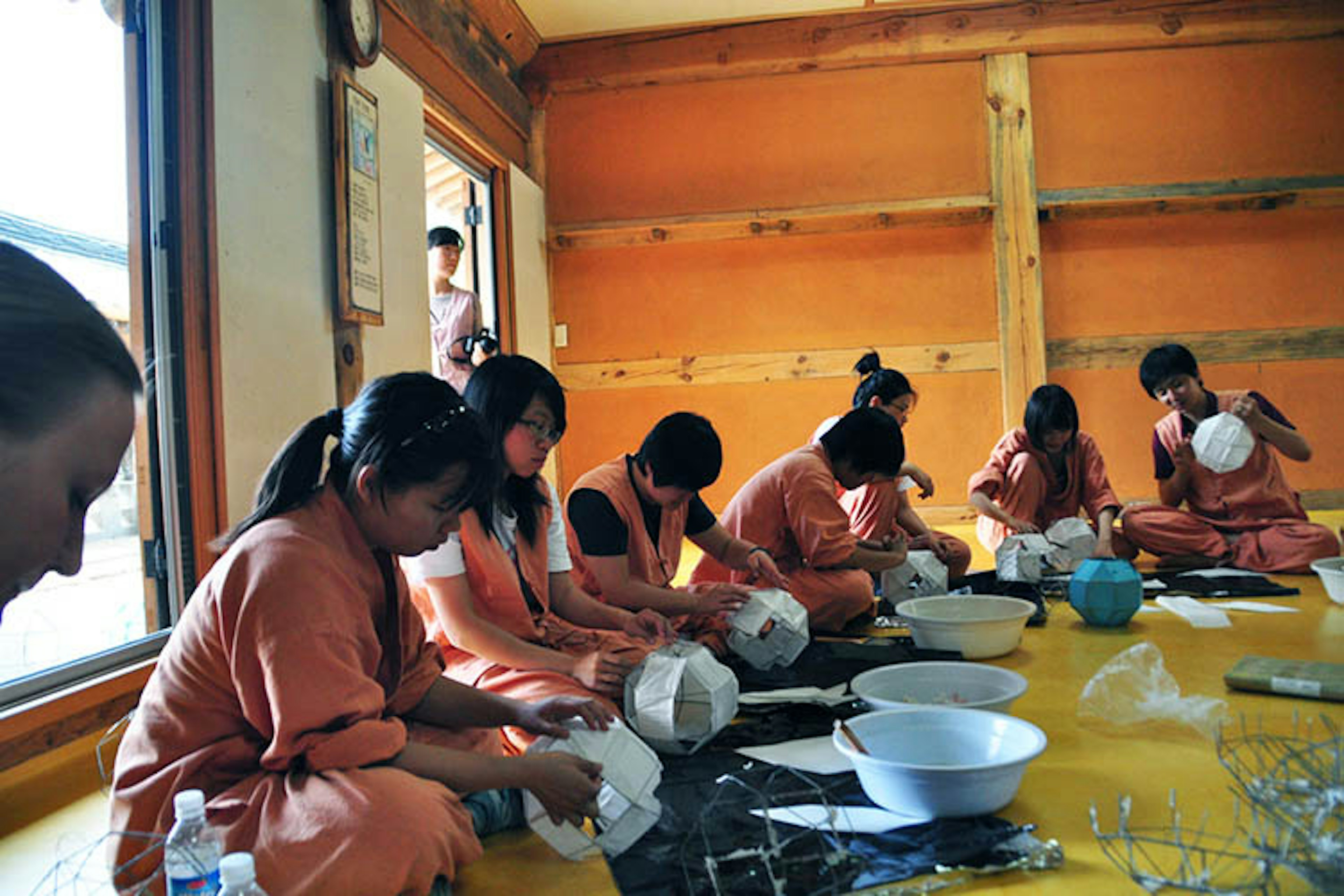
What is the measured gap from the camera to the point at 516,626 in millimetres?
1969

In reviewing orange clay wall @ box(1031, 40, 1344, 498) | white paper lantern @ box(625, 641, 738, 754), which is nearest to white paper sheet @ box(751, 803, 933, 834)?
white paper lantern @ box(625, 641, 738, 754)

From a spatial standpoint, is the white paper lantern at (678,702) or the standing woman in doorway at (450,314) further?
the standing woman in doorway at (450,314)

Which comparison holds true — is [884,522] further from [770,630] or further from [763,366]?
Result: [763,366]

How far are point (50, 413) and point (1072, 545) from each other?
11.1ft

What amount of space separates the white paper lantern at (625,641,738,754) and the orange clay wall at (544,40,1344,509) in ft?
12.8

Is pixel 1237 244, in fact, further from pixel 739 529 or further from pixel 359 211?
pixel 359 211

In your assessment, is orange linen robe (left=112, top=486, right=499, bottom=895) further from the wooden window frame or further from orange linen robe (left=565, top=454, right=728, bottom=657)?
the wooden window frame

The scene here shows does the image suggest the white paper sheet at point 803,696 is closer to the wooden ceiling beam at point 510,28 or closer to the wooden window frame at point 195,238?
the wooden window frame at point 195,238

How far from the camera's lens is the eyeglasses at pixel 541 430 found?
1.97m

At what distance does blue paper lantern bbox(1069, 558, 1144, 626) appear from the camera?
2629 mm

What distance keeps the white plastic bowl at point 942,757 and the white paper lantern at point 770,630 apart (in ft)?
2.32

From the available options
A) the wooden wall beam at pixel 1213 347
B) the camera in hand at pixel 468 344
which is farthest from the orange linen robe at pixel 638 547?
the wooden wall beam at pixel 1213 347

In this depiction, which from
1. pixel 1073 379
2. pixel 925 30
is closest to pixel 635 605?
pixel 1073 379

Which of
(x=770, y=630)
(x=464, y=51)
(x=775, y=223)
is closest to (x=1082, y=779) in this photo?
(x=770, y=630)
